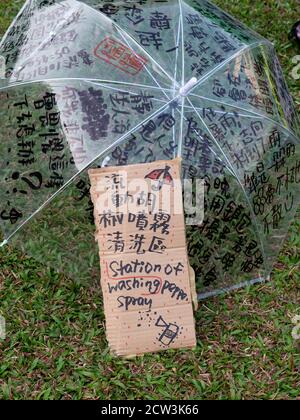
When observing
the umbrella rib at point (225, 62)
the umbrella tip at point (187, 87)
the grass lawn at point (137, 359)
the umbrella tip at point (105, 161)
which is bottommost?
the grass lawn at point (137, 359)

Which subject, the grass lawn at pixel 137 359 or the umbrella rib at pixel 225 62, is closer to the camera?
the umbrella rib at pixel 225 62

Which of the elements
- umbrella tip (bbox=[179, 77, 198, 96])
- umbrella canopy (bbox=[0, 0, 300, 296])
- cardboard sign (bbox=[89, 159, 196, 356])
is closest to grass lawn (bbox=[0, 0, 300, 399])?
cardboard sign (bbox=[89, 159, 196, 356])

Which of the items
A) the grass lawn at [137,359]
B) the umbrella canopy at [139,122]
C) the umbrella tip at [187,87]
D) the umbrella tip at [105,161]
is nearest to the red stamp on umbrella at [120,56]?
the umbrella canopy at [139,122]

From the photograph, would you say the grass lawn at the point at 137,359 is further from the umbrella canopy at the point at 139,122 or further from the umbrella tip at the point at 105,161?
the umbrella tip at the point at 105,161

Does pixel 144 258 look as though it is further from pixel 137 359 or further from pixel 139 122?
pixel 139 122

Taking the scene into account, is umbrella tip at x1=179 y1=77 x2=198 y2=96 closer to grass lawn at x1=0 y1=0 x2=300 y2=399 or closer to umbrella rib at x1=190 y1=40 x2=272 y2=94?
umbrella rib at x1=190 y1=40 x2=272 y2=94

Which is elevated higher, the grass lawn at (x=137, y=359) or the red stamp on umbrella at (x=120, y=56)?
the red stamp on umbrella at (x=120, y=56)

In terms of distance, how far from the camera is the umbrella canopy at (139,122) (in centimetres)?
306

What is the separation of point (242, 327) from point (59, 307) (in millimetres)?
971

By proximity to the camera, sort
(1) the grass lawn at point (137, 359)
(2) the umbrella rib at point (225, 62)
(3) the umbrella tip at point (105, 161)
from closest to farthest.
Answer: (3) the umbrella tip at point (105, 161) → (2) the umbrella rib at point (225, 62) → (1) the grass lawn at point (137, 359)

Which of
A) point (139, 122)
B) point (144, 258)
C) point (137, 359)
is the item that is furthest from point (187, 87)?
point (137, 359)

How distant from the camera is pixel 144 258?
3256 millimetres

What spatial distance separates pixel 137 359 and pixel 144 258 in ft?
1.71

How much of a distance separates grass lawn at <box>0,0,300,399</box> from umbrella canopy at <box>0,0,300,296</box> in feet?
0.77
